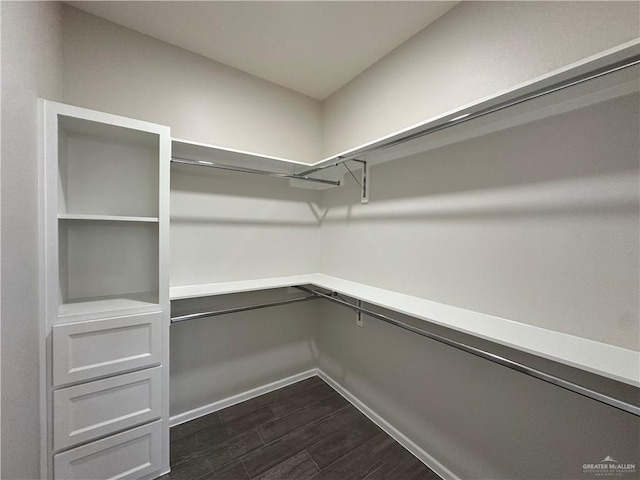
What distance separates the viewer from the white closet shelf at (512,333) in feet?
2.53

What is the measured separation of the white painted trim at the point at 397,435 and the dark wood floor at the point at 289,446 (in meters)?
0.03

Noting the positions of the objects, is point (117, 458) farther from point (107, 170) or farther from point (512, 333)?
point (512, 333)

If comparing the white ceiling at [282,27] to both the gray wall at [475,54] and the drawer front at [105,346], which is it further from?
the drawer front at [105,346]

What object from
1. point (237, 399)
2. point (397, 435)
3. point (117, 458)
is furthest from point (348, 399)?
point (117, 458)

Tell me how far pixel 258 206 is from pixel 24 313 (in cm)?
143

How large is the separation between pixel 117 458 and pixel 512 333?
2049mm

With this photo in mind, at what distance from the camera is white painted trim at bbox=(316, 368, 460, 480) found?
144 cm

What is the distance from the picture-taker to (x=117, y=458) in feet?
4.28

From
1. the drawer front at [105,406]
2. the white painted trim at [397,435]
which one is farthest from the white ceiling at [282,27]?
the white painted trim at [397,435]

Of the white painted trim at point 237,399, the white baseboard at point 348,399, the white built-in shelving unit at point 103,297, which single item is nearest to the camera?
the white built-in shelving unit at point 103,297

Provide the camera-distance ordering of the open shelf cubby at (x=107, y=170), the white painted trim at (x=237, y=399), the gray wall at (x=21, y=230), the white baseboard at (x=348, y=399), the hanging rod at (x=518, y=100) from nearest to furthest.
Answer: the hanging rod at (x=518, y=100) < the gray wall at (x=21, y=230) < the open shelf cubby at (x=107, y=170) < the white baseboard at (x=348, y=399) < the white painted trim at (x=237, y=399)

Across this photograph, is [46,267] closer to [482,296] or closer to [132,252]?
[132,252]

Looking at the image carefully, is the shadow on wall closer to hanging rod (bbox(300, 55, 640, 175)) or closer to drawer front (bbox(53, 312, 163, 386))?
hanging rod (bbox(300, 55, 640, 175))

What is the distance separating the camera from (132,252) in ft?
5.21
